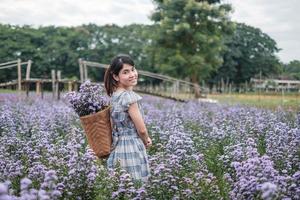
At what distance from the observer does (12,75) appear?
5662 cm

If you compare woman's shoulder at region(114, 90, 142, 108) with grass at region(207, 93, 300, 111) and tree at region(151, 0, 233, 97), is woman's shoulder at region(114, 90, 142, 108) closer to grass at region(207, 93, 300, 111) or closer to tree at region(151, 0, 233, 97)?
grass at region(207, 93, 300, 111)

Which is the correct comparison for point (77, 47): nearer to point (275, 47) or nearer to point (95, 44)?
point (95, 44)

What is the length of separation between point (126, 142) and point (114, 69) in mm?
786

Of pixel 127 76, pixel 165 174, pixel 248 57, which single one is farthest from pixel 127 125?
pixel 248 57

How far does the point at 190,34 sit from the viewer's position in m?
36.2

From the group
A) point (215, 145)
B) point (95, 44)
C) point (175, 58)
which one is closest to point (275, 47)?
point (95, 44)

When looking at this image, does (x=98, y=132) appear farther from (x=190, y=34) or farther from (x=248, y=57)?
(x=248, y=57)

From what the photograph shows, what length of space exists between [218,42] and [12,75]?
28.7 meters

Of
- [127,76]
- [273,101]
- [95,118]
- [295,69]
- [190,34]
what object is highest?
[190,34]

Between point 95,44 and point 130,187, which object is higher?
point 95,44

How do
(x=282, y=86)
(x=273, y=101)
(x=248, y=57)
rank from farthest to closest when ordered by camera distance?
(x=248, y=57) < (x=282, y=86) < (x=273, y=101)

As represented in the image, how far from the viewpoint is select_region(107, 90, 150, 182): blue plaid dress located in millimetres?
5176

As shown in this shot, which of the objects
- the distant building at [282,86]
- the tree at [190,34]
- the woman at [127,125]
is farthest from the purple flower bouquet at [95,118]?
the tree at [190,34]

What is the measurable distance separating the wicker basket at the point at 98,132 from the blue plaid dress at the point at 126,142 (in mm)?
116
